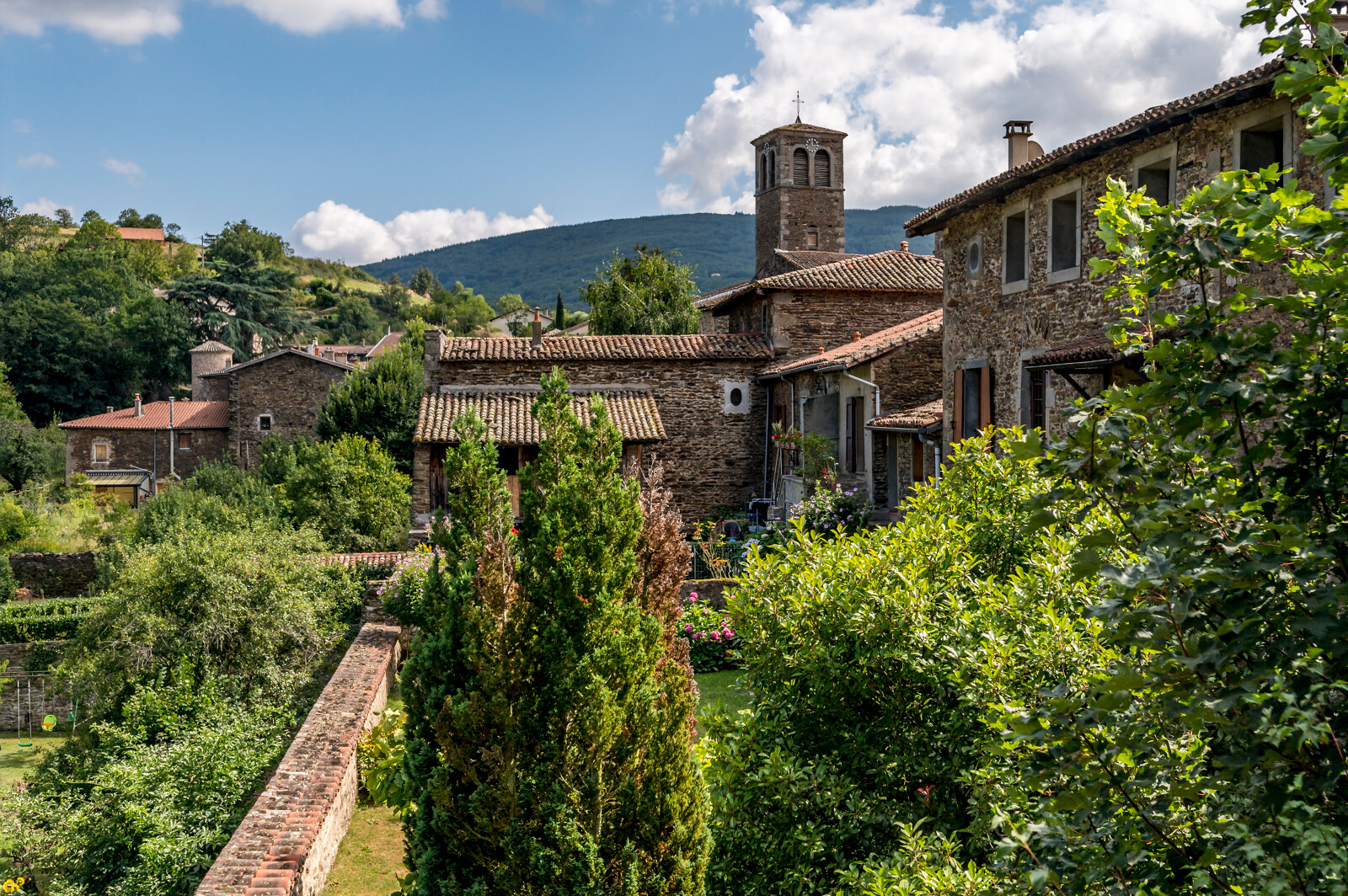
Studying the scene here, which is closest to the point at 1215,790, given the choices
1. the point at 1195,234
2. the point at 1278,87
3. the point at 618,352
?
the point at 1195,234

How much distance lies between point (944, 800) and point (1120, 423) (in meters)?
3.06

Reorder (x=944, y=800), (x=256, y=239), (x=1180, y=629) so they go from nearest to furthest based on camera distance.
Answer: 1. (x=1180, y=629)
2. (x=944, y=800)
3. (x=256, y=239)

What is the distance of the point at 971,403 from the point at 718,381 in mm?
9548

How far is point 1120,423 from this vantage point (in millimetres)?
2574

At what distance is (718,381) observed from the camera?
23.4 metres

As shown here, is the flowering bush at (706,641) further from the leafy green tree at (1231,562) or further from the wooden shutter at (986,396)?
the leafy green tree at (1231,562)

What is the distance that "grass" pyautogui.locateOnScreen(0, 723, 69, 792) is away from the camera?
15.9m

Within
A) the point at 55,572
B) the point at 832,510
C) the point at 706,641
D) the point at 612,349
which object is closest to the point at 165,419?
the point at 55,572

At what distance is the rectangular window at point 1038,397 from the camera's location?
12461mm

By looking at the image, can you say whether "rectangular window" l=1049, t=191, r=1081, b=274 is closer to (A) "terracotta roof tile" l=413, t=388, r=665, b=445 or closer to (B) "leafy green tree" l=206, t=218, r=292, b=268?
(A) "terracotta roof tile" l=413, t=388, r=665, b=445

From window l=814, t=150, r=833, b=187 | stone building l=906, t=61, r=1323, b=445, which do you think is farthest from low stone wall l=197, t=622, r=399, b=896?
window l=814, t=150, r=833, b=187

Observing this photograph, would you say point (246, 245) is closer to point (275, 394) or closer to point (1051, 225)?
point (275, 394)

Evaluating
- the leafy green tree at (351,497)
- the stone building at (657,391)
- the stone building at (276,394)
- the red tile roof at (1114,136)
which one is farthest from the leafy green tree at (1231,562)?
the stone building at (276,394)

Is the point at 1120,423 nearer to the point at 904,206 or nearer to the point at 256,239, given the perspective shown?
the point at 256,239
